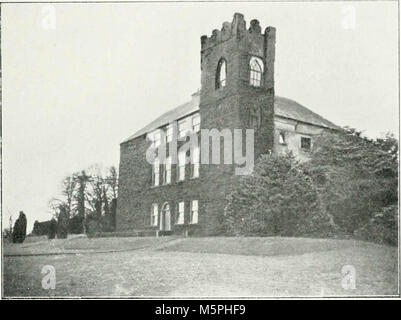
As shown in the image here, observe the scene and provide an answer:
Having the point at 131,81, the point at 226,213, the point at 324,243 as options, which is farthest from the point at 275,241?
the point at 131,81

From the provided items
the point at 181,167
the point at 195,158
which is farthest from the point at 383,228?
the point at 181,167

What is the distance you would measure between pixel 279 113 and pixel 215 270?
5.75 meters

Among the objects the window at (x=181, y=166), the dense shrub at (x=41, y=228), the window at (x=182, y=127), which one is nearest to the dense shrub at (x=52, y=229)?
the dense shrub at (x=41, y=228)

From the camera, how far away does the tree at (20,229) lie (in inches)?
464

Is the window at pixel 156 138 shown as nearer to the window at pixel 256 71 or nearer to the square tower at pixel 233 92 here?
the square tower at pixel 233 92

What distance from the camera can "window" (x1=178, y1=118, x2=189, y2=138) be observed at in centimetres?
1616

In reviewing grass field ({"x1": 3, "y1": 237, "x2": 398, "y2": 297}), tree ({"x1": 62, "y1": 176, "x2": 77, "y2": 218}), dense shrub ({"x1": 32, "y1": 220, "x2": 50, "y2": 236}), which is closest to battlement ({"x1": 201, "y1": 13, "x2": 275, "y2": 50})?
tree ({"x1": 62, "y1": 176, "x2": 77, "y2": 218})

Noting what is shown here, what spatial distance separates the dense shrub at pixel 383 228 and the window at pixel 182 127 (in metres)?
6.42

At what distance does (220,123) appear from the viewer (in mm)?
15023

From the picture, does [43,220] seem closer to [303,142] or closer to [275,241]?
[275,241]

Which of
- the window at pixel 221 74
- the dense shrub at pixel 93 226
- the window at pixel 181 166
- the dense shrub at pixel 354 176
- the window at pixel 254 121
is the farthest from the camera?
the window at pixel 221 74

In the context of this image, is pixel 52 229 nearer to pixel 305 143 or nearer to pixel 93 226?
pixel 93 226

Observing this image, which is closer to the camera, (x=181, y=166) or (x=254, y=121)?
(x=254, y=121)
